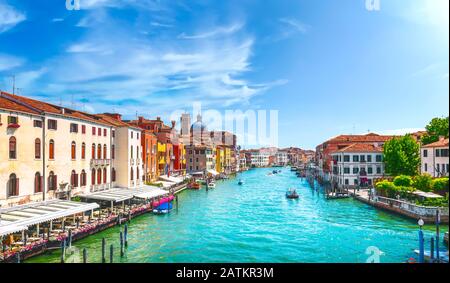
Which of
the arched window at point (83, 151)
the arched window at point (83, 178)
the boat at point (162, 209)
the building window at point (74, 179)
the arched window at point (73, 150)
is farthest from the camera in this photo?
the boat at point (162, 209)

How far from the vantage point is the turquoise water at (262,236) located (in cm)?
1316

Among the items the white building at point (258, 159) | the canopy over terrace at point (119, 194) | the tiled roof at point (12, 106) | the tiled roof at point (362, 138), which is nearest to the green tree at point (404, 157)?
the tiled roof at point (362, 138)

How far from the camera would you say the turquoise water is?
13156mm

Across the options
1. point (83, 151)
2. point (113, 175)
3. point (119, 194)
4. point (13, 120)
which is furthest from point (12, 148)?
point (113, 175)

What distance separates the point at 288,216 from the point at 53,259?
1519 centimetres

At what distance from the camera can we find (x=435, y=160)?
79.6 feet

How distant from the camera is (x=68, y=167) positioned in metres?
18.5

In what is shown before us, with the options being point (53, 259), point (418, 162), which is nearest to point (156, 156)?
point (53, 259)

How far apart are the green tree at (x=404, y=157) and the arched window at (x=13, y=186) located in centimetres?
2996

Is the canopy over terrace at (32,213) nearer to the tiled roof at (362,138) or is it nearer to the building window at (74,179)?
the building window at (74,179)

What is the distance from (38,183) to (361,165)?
32.4 metres

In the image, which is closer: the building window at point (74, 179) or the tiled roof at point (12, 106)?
the tiled roof at point (12, 106)
